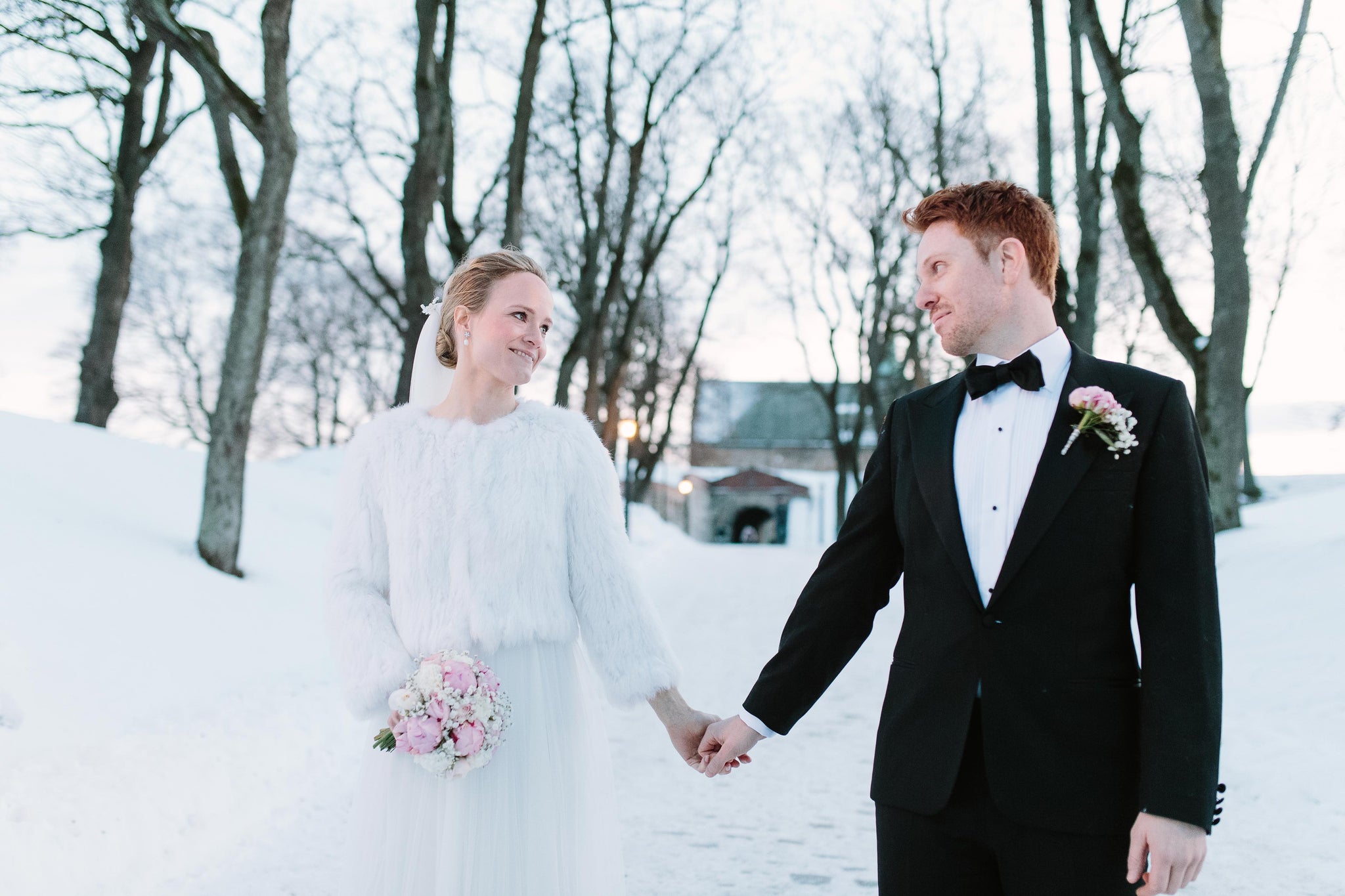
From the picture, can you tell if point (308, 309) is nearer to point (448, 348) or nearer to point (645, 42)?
point (645, 42)

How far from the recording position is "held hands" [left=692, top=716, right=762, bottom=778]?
2.88 metres

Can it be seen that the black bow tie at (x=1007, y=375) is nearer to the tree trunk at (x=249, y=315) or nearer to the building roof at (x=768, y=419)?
the tree trunk at (x=249, y=315)

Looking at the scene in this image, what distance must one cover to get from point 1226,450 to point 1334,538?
69.2 inches

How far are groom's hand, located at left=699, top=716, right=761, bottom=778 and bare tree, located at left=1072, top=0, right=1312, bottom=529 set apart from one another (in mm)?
8589

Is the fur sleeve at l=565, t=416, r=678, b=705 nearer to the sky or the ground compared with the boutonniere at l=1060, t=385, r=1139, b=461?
nearer to the ground

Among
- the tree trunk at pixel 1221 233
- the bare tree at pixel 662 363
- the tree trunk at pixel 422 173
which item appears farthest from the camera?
the bare tree at pixel 662 363

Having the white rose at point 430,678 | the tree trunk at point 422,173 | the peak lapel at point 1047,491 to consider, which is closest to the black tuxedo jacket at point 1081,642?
the peak lapel at point 1047,491

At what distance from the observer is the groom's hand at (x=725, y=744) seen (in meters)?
2.88

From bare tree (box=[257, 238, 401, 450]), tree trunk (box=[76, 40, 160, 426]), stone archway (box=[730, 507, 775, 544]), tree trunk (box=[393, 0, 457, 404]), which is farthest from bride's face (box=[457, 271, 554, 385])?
stone archway (box=[730, 507, 775, 544])

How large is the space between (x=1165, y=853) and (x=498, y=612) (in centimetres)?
169

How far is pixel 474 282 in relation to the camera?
10.4ft

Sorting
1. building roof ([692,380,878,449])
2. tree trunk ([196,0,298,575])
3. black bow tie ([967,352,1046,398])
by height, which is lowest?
black bow tie ([967,352,1046,398])

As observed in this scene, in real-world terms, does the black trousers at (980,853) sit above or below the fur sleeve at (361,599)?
below

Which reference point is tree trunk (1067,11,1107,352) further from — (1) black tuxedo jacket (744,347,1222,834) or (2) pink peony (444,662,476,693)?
(2) pink peony (444,662,476,693)
